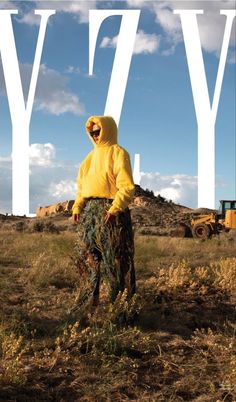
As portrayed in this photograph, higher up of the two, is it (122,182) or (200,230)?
(122,182)

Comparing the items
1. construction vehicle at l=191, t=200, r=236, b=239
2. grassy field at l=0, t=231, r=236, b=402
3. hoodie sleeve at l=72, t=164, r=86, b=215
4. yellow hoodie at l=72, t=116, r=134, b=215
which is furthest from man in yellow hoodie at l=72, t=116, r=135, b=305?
construction vehicle at l=191, t=200, r=236, b=239

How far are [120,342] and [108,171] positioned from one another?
1.79m

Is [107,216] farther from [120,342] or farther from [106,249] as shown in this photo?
[120,342]

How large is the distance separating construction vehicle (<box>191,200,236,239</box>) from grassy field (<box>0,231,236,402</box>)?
1677 centimetres

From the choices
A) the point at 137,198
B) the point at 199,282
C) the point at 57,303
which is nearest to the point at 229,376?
the point at 57,303

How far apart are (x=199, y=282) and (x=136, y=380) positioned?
3465 millimetres

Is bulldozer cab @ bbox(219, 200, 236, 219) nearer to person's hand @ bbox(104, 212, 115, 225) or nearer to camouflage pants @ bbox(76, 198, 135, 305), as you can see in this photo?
camouflage pants @ bbox(76, 198, 135, 305)

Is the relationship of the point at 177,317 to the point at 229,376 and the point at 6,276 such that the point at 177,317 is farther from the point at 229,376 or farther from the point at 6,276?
the point at 6,276

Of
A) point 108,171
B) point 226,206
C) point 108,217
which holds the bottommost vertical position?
point 108,217

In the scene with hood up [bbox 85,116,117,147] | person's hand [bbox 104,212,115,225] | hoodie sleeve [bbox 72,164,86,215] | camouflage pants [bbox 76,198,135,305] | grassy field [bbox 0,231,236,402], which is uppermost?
hood up [bbox 85,116,117,147]

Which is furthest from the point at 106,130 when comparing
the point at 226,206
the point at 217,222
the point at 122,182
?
the point at 226,206

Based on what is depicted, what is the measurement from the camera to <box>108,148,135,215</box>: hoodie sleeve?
16.1 ft

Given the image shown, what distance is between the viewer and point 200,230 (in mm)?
24594

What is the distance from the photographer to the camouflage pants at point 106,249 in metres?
5.12
